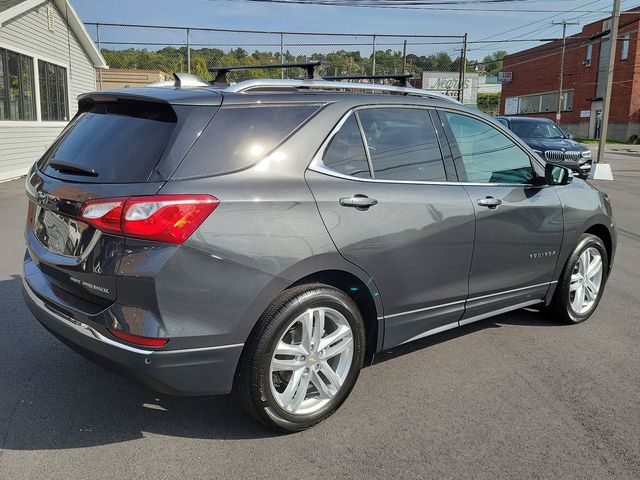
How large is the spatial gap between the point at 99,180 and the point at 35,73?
51.4ft

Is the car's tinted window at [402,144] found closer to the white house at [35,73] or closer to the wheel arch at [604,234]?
the wheel arch at [604,234]

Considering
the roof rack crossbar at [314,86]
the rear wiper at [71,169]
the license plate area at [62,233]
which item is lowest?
the license plate area at [62,233]

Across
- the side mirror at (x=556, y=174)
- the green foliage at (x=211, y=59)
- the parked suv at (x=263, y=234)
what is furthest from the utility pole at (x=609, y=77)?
the parked suv at (x=263, y=234)

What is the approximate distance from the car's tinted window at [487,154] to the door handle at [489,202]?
0.16 m

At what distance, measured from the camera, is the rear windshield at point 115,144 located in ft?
9.34

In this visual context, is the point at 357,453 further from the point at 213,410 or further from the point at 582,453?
the point at 582,453

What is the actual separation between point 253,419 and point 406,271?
48.5 inches

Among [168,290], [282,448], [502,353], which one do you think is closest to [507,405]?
[502,353]

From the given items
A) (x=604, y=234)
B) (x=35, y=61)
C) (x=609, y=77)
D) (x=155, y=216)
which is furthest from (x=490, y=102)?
(x=155, y=216)

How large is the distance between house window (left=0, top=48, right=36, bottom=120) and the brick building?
3658cm

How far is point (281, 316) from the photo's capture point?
2955mm

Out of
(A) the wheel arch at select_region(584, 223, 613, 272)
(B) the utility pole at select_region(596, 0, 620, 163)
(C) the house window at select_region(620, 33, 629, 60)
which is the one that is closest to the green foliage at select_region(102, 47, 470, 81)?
(B) the utility pole at select_region(596, 0, 620, 163)

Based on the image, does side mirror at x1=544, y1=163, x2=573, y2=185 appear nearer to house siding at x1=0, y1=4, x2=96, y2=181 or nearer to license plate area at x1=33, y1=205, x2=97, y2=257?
license plate area at x1=33, y1=205, x2=97, y2=257

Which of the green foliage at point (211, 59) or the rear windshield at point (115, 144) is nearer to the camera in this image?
the rear windshield at point (115, 144)
